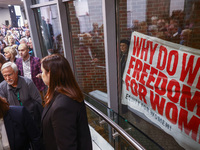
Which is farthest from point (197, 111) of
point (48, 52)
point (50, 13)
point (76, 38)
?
point (48, 52)

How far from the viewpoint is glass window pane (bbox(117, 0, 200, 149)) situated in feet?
5.11

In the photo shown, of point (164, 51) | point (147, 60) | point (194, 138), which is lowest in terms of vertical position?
point (194, 138)

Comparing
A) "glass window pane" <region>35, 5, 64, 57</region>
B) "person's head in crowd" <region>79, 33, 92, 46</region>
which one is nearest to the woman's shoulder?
"person's head in crowd" <region>79, 33, 92, 46</region>

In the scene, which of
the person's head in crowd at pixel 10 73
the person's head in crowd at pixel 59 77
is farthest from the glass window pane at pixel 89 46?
the person's head in crowd at pixel 59 77

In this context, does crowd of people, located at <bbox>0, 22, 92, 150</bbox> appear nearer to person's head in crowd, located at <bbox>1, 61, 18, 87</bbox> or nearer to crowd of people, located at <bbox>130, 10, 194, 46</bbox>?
person's head in crowd, located at <bbox>1, 61, 18, 87</bbox>

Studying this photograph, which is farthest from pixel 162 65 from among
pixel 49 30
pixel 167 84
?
pixel 49 30

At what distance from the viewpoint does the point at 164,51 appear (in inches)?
67.6

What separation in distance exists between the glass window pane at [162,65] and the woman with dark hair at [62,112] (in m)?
1.03

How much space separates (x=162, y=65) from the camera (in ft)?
5.74

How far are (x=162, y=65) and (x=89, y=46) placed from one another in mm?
1769

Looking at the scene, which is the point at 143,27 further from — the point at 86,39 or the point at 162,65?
the point at 86,39

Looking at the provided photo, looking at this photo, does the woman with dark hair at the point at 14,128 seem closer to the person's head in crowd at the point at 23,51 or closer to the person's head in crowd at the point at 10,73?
the person's head in crowd at the point at 10,73

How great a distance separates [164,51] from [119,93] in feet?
3.15

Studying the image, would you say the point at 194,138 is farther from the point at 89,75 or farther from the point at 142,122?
the point at 89,75
